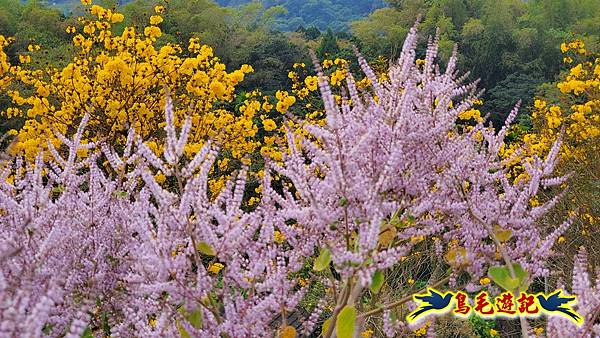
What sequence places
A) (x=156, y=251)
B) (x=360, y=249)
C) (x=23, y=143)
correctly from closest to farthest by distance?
(x=360, y=249) < (x=156, y=251) < (x=23, y=143)

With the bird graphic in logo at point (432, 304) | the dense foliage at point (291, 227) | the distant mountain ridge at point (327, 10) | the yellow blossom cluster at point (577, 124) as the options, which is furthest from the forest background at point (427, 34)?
the distant mountain ridge at point (327, 10)

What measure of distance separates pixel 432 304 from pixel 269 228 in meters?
0.47

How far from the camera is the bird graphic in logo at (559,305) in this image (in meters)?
1.42

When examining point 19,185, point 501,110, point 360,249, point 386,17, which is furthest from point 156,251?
point 386,17

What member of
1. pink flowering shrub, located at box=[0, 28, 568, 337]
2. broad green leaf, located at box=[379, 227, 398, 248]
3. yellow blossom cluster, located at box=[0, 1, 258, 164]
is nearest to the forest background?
yellow blossom cluster, located at box=[0, 1, 258, 164]

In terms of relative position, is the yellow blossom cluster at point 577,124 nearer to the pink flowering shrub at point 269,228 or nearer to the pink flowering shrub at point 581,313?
the pink flowering shrub at point 269,228

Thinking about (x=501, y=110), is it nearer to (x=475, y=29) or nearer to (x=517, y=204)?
(x=475, y=29)

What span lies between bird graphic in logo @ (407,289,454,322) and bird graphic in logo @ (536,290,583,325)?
0.23 meters

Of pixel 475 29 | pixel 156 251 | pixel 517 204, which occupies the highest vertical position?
pixel 156 251

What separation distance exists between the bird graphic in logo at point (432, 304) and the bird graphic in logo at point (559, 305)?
0.23m

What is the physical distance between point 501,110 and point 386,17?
929cm

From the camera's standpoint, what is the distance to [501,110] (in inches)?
741

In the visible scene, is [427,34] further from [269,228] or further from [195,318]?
[195,318]

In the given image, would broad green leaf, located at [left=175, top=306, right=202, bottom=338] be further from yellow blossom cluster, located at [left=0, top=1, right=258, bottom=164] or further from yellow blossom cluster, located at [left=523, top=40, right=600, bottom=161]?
yellow blossom cluster, located at [left=523, top=40, right=600, bottom=161]
